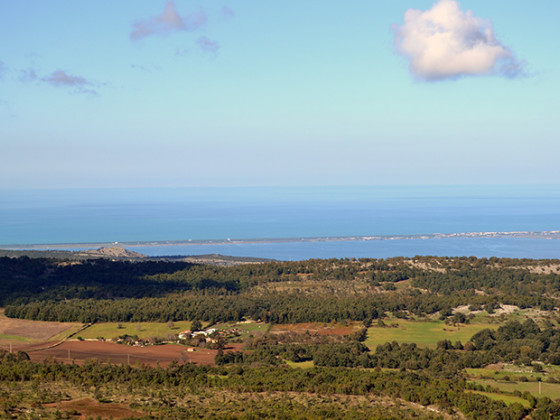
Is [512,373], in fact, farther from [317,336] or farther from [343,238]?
[343,238]

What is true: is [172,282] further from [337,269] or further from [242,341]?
[242,341]

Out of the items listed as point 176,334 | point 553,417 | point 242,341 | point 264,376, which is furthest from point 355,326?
point 553,417

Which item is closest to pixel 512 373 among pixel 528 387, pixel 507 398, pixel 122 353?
pixel 528 387

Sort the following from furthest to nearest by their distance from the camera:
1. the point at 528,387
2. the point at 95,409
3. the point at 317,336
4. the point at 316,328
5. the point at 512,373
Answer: the point at 316,328, the point at 317,336, the point at 512,373, the point at 528,387, the point at 95,409

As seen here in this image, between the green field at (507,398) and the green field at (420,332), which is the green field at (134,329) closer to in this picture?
the green field at (420,332)

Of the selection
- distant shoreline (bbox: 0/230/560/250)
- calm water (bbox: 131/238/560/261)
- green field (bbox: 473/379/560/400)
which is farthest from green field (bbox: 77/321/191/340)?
distant shoreline (bbox: 0/230/560/250)

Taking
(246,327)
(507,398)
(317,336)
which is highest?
(507,398)

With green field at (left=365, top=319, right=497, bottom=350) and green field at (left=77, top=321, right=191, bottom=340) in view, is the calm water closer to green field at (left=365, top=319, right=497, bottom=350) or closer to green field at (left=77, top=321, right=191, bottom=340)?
green field at (left=365, top=319, right=497, bottom=350)
